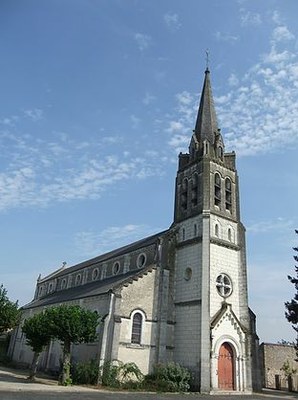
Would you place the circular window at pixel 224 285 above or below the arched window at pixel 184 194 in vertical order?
below

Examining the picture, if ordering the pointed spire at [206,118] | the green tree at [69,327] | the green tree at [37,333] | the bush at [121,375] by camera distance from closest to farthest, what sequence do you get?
the green tree at [69,327] → the bush at [121,375] → the green tree at [37,333] → the pointed spire at [206,118]

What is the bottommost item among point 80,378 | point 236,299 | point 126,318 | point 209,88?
point 80,378

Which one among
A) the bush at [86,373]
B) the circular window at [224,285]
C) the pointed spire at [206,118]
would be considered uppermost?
the pointed spire at [206,118]

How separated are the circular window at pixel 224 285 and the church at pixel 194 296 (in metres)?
0.08

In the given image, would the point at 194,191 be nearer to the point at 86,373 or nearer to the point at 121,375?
the point at 121,375

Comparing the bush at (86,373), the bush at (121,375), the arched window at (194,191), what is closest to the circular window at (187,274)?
the arched window at (194,191)

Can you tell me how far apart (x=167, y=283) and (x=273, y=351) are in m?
15.7

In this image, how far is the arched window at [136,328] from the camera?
89.4 feet

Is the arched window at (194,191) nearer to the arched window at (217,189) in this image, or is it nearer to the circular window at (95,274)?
the arched window at (217,189)

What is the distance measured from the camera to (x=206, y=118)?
1431 inches

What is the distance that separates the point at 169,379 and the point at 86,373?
5.55 meters

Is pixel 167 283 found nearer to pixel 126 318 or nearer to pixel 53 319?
pixel 126 318

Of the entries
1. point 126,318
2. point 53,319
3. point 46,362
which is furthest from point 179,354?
point 46,362

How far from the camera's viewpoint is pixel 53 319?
969 inches
